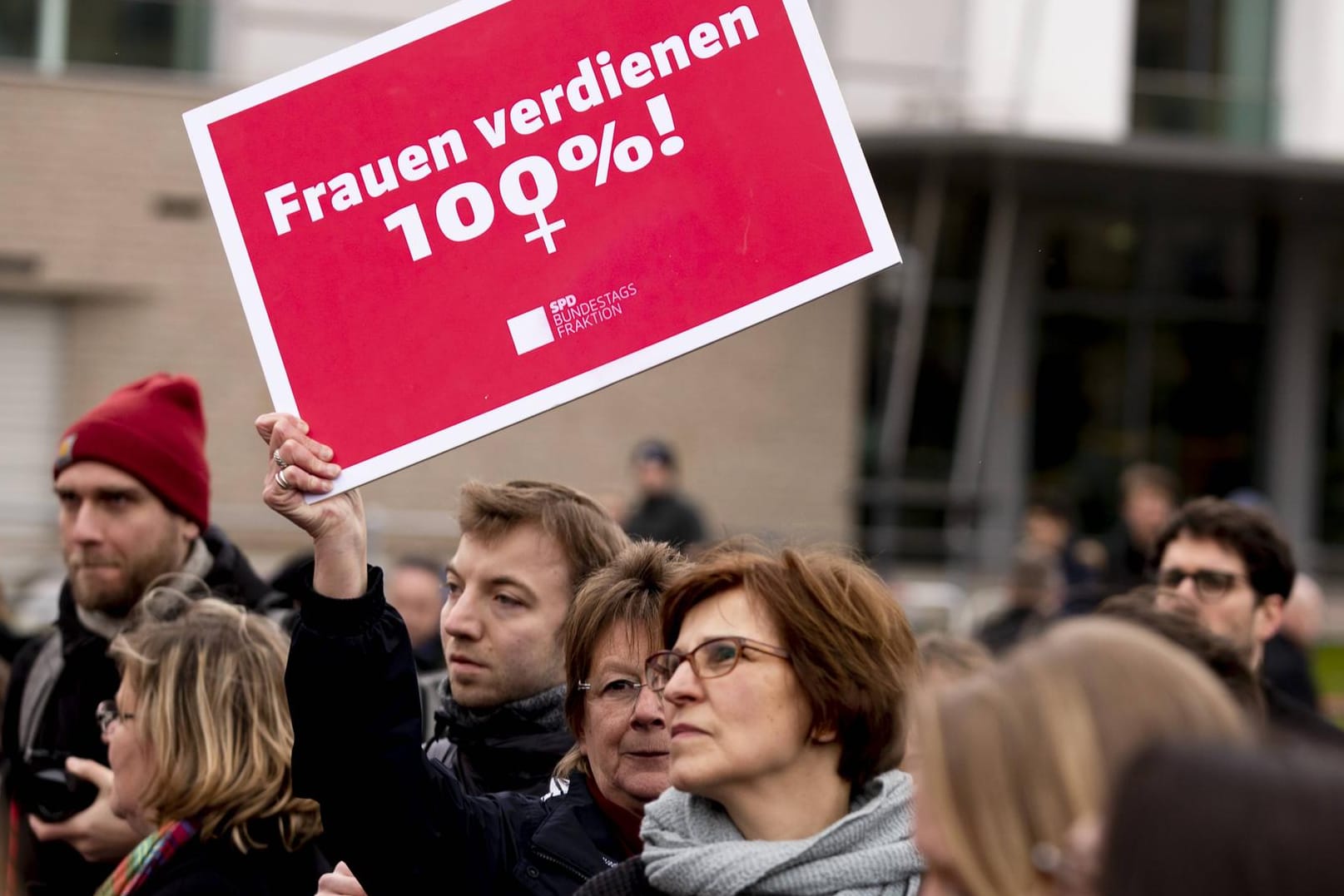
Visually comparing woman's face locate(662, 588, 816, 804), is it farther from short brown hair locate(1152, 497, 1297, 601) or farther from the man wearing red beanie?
short brown hair locate(1152, 497, 1297, 601)

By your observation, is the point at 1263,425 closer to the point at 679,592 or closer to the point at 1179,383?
the point at 1179,383

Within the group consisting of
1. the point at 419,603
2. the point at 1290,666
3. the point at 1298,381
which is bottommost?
the point at 1298,381

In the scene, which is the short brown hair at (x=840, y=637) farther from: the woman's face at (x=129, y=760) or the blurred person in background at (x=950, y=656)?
the blurred person in background at (x=950, y=656)

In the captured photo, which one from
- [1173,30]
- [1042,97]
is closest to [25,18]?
[1042,97]

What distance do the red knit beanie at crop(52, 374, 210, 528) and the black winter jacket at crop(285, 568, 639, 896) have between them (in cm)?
171

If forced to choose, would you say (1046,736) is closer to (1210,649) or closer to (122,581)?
(1210,649)

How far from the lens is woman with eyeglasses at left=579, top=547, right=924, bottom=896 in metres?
2.57

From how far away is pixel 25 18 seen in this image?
15.7 meters

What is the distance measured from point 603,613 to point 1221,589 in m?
2.06

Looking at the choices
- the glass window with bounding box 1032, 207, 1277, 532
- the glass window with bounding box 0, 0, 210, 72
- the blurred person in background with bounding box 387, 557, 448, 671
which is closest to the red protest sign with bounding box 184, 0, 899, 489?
the blurred person in background with bounding box 387, 557, 448, 671

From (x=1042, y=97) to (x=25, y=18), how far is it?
370 inches

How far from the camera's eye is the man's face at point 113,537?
4.21 metres

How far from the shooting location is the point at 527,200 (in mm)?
2975


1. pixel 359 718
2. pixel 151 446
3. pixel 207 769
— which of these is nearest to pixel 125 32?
pixel 151 446
